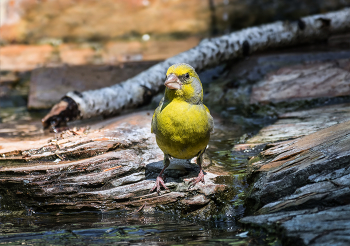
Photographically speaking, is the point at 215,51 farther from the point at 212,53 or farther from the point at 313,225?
the point at 313,225

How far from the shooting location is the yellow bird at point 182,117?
3348 millimetres

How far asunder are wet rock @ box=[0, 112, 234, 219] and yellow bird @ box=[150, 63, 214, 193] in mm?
243

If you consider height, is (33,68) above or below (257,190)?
above

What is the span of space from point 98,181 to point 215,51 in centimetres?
429

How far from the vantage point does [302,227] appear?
2.48m

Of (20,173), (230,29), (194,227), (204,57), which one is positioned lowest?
(194,227)

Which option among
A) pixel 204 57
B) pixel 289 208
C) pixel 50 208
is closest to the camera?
pixel 289 208

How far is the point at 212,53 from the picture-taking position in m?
7.21

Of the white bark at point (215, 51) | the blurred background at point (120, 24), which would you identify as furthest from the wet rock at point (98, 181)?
the blurred background at point (120, 24)

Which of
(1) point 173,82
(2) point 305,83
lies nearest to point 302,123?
(2) point 305,83

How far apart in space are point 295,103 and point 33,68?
554 centimetres

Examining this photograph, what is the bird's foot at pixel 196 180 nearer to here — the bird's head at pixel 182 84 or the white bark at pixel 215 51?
the bird's head at pixel 182 84

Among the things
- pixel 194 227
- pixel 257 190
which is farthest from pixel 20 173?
pixel 257 190

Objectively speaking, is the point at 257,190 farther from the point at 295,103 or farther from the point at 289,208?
the point at 295,103
